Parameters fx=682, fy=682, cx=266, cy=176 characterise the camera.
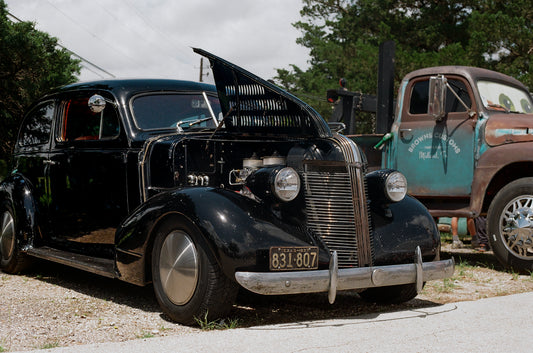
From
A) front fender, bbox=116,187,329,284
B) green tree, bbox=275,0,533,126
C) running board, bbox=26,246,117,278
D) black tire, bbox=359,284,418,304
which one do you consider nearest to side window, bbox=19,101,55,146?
running board, bbox=26,246,117,278

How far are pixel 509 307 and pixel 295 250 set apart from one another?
174 cm

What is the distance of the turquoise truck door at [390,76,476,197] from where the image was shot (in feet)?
26.1

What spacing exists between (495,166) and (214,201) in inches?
164

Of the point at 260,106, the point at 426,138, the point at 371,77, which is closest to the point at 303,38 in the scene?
the point at 371,77

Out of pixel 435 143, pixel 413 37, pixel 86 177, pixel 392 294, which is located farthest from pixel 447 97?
pixel 413 37

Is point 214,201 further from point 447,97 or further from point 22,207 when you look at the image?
point 447,97

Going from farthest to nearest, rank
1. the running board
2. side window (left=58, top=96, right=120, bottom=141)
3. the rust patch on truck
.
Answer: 1. the rust patch on truck
2. side window (left=58, top=96, right=120, bottom=141)
3. the running board

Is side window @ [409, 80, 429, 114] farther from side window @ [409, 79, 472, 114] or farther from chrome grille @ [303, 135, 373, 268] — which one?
chrome grille @ [303, 135, 373, 268]

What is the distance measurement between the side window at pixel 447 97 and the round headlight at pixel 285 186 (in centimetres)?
413

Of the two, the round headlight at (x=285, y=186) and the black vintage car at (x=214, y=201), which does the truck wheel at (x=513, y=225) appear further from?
the round headlight at (x=285, y=186)

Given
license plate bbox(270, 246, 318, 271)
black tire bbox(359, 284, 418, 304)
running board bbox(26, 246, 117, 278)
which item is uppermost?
license plate bbox(270, 246, 318, 271)

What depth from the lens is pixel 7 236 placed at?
22.9ft

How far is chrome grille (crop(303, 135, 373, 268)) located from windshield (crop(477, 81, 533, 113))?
376 centimetres

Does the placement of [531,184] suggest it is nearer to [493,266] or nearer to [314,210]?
[493,266]
